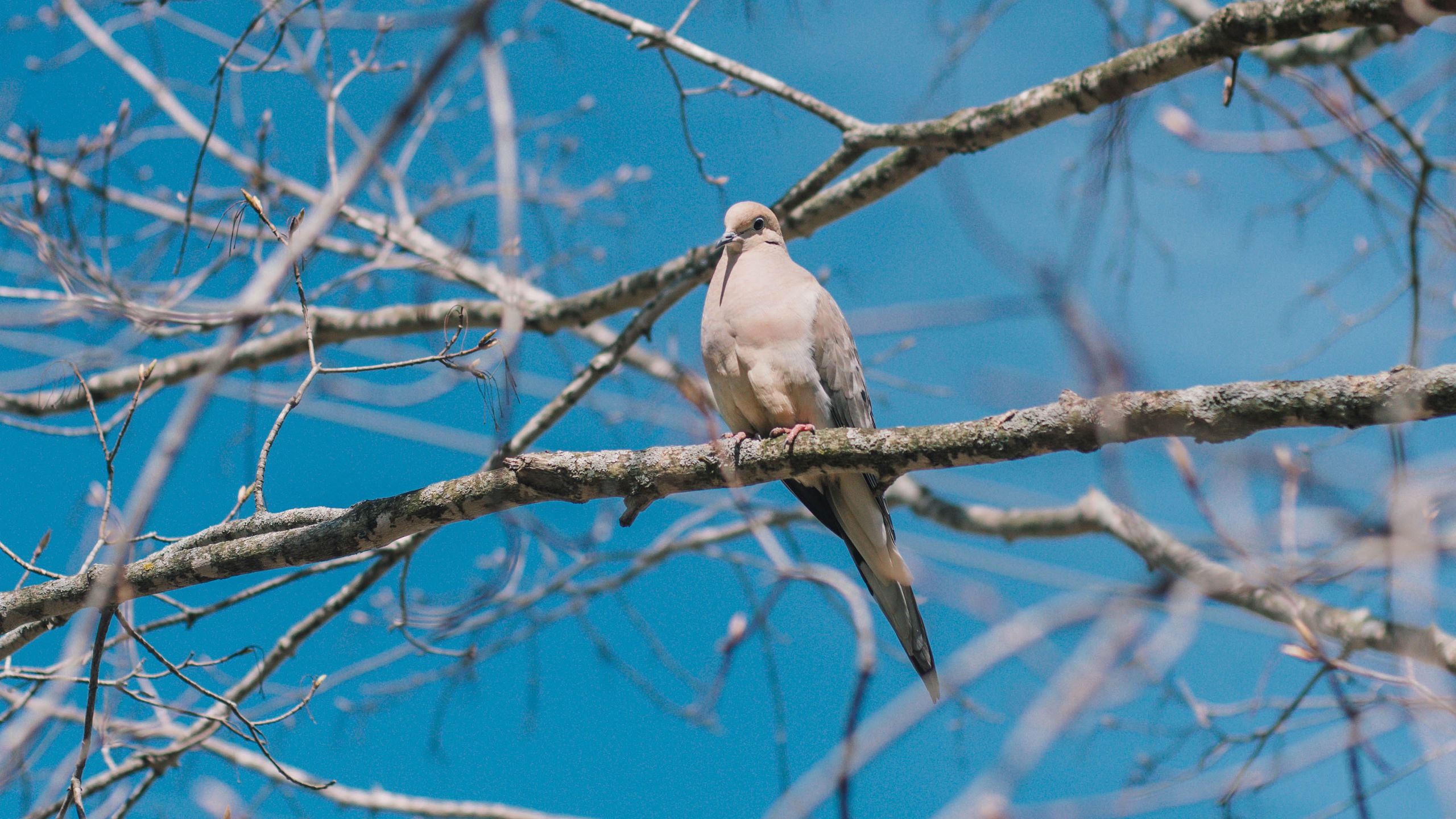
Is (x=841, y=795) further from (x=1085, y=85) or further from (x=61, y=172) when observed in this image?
(x=61, y=172)

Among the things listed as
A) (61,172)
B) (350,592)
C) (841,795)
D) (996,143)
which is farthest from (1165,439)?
(61,172)

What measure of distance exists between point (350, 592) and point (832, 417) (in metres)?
1.93

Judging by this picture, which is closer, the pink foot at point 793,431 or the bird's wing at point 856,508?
the pink foot at point 793,431

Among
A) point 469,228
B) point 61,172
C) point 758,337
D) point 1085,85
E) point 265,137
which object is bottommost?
point 758,337

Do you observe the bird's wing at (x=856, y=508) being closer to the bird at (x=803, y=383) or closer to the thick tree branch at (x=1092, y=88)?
the bird at (x=803, y=383)

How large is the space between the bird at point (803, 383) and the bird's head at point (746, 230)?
0.10 metres

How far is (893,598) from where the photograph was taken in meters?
3.94

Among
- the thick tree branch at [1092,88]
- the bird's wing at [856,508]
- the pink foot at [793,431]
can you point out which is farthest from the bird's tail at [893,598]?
the thick tree branch at [1092,88]

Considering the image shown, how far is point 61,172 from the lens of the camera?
5.19 m

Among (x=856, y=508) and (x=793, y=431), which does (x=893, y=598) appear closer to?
(x=856, y=508)

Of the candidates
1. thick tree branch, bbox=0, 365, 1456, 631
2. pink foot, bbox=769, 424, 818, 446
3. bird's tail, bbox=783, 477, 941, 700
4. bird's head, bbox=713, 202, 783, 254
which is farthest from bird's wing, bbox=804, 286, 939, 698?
thick tree branch, bbox=0, 365, 1456, 631

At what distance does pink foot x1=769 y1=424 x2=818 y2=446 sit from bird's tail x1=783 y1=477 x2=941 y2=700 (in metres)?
0.34

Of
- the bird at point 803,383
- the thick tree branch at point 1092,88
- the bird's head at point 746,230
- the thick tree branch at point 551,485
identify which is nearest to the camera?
the thick tree branch at point 551,485

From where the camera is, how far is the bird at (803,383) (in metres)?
3.86
